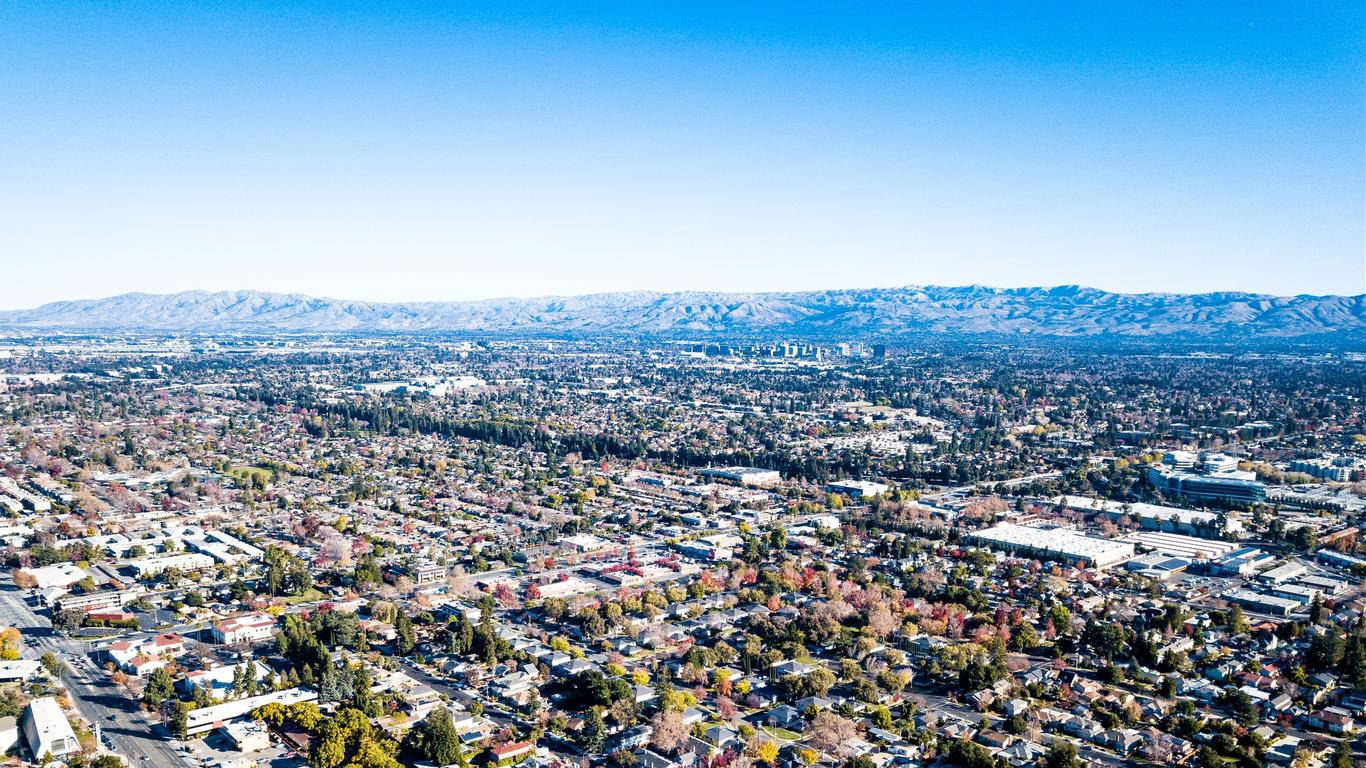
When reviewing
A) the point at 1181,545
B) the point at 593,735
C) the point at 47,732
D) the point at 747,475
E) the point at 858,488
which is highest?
the point at 47,732

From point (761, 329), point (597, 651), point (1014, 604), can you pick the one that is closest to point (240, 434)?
point (597, 651)

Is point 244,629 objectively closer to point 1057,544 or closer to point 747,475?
point 1057,544

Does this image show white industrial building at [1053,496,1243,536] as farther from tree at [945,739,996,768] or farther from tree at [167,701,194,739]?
tree at [167,701,194,739]

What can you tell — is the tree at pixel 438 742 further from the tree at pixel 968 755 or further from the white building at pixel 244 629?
the tree at pixel 968 755

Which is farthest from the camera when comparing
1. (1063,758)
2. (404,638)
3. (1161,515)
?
(1161,515)

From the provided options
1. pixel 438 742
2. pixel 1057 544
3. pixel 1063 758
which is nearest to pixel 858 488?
pixel 1057 544

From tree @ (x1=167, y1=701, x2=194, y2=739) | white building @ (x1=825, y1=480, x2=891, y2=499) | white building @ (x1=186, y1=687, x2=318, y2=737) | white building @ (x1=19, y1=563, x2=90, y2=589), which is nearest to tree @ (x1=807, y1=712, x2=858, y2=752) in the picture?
white building @ (x1=186, y1=687, x2=318, y2=737)

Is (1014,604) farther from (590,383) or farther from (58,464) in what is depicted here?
(590,383)
